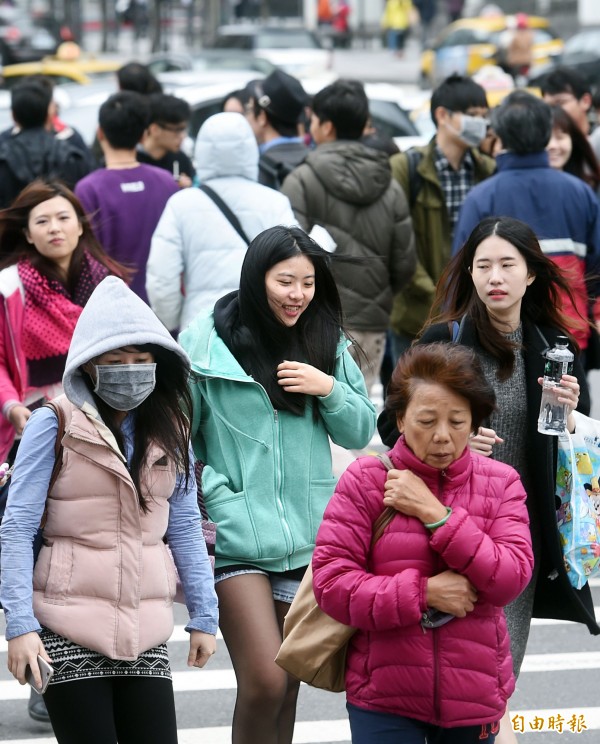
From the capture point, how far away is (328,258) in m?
4.74

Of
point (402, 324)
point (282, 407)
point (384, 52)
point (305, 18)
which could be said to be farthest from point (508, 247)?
point (305, 18)

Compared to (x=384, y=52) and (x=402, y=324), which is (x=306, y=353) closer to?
(x=402, y=324)

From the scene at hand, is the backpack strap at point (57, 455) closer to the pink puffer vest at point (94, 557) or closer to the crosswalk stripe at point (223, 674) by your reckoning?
the pink puffer vest at point (94, 557)

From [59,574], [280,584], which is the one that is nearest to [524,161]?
[280,584]

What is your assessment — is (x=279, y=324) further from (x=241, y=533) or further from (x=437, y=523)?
(x=437, y=523)

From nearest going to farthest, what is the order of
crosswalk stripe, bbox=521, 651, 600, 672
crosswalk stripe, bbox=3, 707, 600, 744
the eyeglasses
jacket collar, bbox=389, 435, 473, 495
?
jacket collar, bbox=389, 435, 473, 495
crosswalk stripe, bbox=3, 707, 600, 744
crosswalk stripe, bbox=521, 651, 600, 672
the eyeglasses

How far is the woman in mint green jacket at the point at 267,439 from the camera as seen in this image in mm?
4477

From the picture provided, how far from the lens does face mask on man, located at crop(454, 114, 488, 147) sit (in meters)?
8.48

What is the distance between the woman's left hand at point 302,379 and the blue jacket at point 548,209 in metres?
2.71

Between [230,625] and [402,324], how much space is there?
438cm

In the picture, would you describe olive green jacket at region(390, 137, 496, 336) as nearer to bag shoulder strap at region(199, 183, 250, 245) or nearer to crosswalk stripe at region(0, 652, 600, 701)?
bag shoulder strap at region(199, 183, 250, 245)

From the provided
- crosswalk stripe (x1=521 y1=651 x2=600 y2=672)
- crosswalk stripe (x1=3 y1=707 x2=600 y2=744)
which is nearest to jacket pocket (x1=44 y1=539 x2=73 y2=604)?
crosswalk stripe (x1=3 y1=707 x2=600 y2=744)

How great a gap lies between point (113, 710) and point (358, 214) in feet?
14.1

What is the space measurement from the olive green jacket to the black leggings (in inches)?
186
